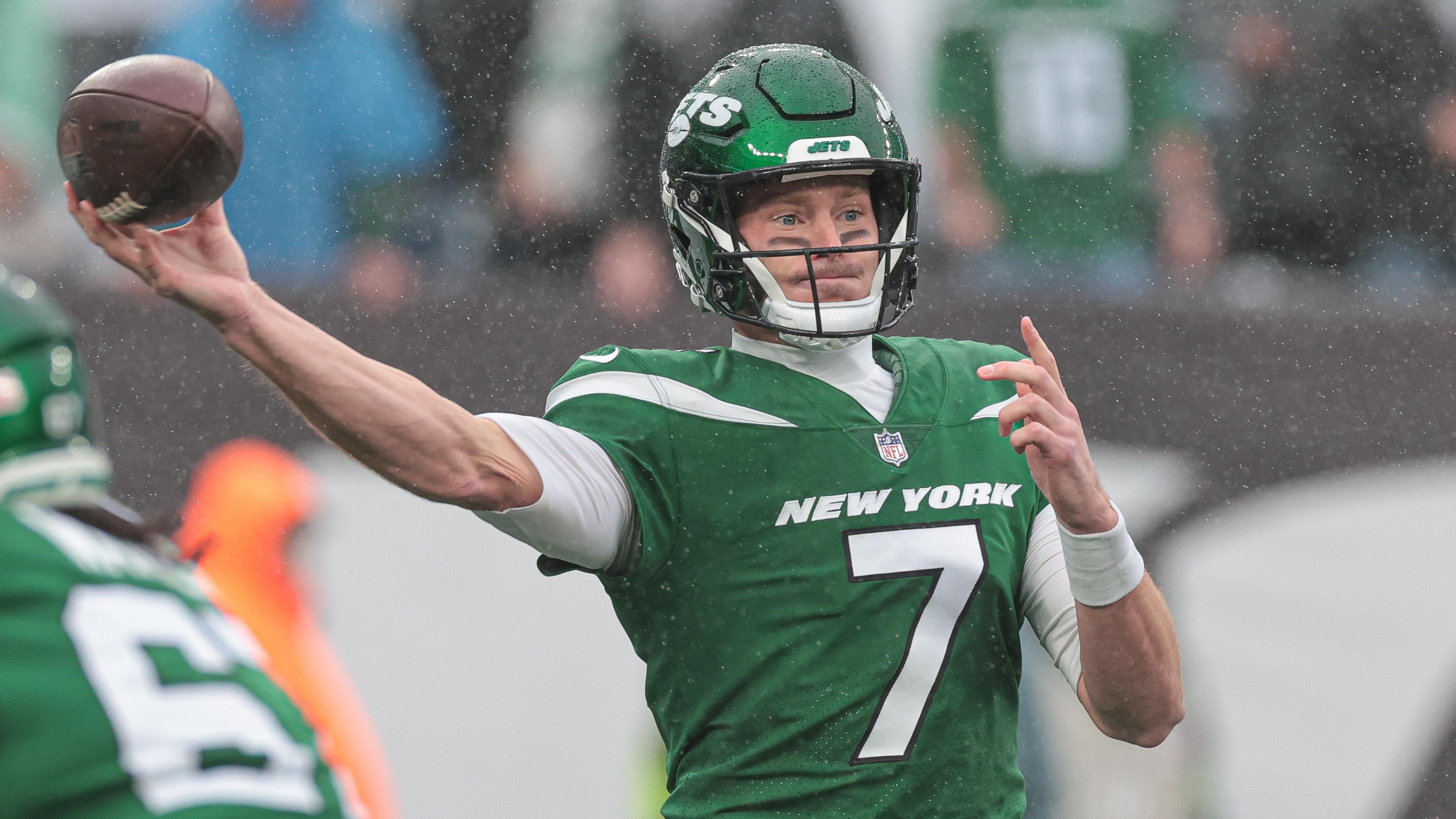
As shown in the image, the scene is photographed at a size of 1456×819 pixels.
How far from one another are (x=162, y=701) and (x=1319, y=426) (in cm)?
397

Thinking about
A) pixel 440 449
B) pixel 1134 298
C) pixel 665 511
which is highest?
pixel 440 449

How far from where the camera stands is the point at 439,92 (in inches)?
187

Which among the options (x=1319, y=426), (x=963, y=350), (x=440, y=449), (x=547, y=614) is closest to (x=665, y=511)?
(x=440, y=449)

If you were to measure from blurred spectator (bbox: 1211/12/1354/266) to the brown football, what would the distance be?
3.82 metres

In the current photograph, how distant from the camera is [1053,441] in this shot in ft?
7.43

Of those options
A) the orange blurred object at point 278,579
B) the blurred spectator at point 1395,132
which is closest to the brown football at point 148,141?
the orange blurred object at point 278,579

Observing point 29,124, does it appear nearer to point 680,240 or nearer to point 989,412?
point 680,240

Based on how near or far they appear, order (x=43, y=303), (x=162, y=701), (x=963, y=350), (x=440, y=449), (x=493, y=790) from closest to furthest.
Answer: (x=162, y=701) → (x=43, y=303) → (x=440, y=449) → (x=963, y=350) → (x=493, y=790)

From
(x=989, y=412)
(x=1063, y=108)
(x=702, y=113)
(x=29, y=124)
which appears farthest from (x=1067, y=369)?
(x=29, y=124)

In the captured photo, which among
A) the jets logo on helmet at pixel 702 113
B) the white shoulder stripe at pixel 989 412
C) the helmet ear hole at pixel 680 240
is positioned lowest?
the white shoulder stripe at pixel 989 412

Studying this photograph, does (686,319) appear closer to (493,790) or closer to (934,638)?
(493,790)

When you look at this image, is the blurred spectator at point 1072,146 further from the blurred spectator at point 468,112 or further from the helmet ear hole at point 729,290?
the helmet ear hole at point 729,290

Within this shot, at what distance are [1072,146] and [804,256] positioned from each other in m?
2.80

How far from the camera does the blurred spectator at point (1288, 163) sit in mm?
5258
